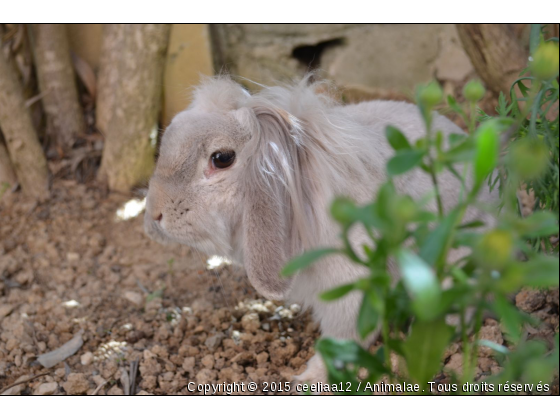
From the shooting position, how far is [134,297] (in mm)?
3385

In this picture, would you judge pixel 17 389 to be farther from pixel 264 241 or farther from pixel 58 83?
A: pixel 58 83

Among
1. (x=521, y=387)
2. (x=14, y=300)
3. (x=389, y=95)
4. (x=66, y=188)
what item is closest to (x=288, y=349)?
(x=521, y=387)

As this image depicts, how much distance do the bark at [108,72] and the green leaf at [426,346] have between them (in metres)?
3.35

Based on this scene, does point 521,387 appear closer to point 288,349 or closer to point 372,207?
point 288,349

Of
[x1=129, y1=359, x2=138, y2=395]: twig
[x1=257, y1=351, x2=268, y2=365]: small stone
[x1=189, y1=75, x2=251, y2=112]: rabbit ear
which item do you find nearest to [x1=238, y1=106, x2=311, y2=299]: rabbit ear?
[x1=189, y1=75, x2=251, y2=112]: rabbit ear

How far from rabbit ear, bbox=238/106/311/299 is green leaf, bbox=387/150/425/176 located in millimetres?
1276

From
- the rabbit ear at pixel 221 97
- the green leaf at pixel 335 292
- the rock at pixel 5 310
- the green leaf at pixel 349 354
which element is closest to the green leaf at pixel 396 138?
the green leaf at pixel 335 292

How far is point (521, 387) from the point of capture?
2.08 m

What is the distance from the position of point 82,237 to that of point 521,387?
113 inches

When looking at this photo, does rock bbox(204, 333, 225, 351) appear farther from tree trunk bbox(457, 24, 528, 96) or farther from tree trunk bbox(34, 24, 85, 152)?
tree trunk bbox(457, 24, 528, 96)

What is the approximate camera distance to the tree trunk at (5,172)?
13.2 feet

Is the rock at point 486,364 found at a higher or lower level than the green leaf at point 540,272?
lower

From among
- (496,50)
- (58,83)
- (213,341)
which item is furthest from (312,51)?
(213,341)

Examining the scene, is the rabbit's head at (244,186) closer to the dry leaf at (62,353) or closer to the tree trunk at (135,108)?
the dry leaf at (62,353)
